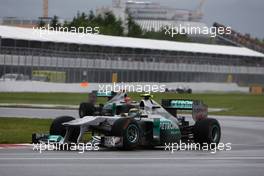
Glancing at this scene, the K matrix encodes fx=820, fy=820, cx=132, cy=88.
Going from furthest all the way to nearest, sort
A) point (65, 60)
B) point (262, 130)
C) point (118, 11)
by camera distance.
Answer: point (118, 11), point (65, 60), point (262, 130)

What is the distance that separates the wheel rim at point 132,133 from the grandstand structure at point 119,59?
181 ft

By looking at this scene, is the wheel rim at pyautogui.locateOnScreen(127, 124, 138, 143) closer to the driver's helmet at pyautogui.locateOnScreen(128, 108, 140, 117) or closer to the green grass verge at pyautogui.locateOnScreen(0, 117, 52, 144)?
the driver's helmet at pyautogui.locateOnScreen(128, 108, 140, 117)

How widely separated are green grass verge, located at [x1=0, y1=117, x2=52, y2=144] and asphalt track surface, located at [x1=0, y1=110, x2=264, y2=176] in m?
2.66

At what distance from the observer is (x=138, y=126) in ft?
70.6

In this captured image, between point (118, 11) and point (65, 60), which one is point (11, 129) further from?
point (118, 11)

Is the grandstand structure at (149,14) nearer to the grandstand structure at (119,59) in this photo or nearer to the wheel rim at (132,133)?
the grandstand structure at (119,59)

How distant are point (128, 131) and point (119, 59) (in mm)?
68878

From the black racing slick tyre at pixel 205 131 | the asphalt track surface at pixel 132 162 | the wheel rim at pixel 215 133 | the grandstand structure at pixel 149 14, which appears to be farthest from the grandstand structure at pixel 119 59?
the asphalt track surface at pixel 132 162

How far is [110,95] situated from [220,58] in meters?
84.0

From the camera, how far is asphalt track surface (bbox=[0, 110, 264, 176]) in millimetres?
15461

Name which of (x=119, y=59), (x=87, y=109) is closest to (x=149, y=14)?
(x=119, y=59)

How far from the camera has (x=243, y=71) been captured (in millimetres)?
114000

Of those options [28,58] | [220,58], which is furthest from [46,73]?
[220,58]

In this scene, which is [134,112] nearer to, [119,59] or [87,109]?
[87,109]
